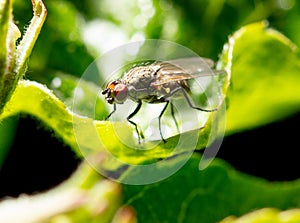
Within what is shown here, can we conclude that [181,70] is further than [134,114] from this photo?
Yes

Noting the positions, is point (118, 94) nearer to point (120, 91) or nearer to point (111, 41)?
point (120, 91)

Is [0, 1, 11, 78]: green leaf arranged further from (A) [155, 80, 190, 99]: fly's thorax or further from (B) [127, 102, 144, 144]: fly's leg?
(A) [155, 80, 190, 99]: fly's thorax

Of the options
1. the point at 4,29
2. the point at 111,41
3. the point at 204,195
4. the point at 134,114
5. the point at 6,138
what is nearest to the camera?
the point at 4,29

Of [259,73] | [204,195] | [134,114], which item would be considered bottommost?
[204,195]

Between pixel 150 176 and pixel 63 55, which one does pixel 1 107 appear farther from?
pixel 63 55

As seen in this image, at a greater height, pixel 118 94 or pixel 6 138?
pixel 118 94

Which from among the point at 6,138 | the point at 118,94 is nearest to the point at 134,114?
the point at 118,94

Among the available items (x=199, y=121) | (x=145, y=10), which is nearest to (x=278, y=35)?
(x=199, y=121)

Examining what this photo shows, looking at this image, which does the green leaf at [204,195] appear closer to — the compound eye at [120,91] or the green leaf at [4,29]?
the compound eye at [120,91]
